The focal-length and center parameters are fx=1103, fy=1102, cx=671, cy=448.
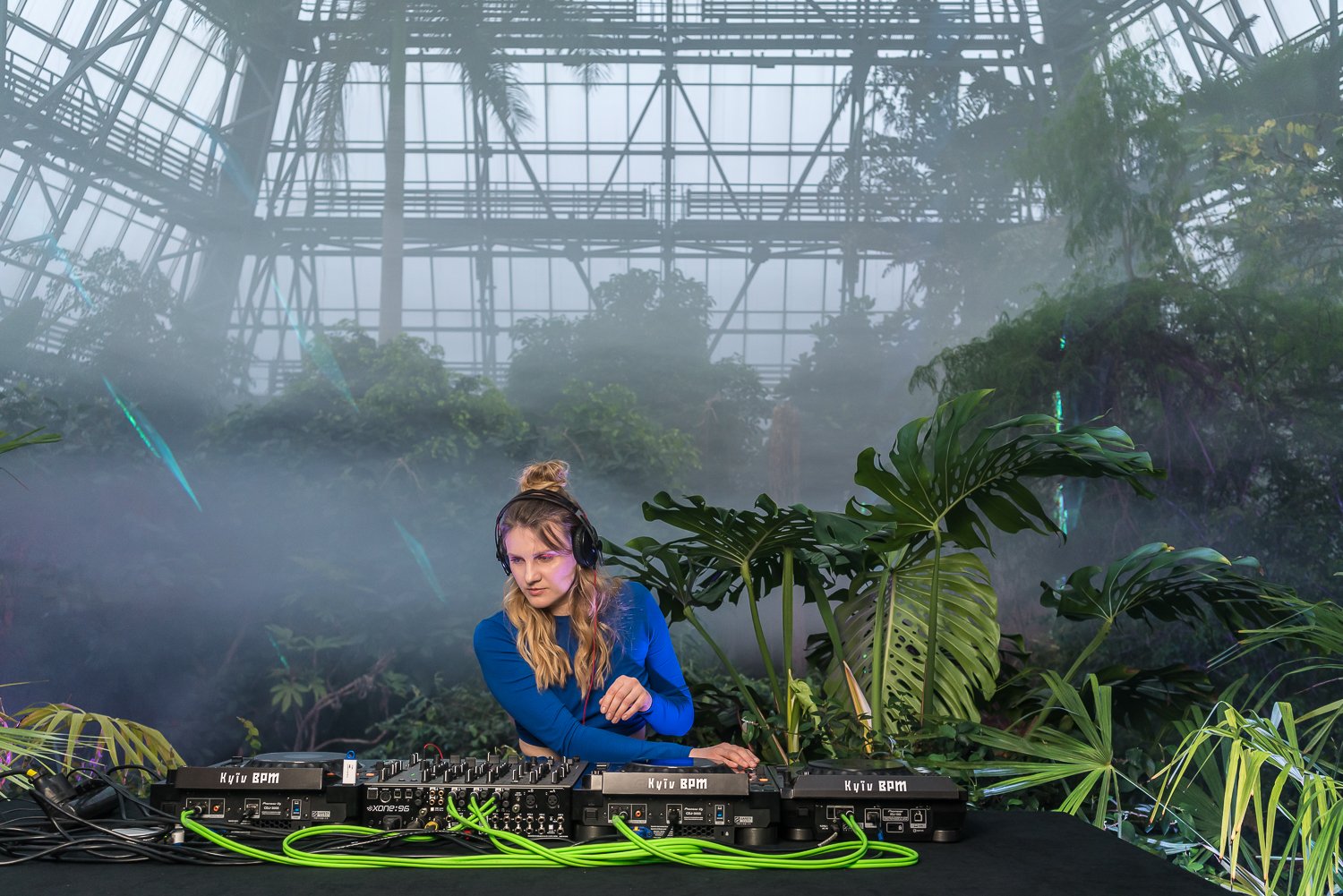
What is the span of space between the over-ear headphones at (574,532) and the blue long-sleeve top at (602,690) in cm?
15

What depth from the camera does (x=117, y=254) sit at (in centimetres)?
425

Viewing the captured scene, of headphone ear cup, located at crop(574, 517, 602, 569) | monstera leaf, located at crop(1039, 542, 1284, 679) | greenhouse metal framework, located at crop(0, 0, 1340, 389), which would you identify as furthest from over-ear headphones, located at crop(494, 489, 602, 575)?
greenhouse metal framework, located at crop(0, 0, 1340, 389)

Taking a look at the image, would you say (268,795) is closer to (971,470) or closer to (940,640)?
(971,470)

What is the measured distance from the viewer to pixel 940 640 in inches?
117

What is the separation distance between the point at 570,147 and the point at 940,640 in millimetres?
2699

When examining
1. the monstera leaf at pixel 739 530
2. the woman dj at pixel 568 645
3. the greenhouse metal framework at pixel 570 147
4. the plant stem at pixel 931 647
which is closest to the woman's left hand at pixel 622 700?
the woman dj at pixel 568 645

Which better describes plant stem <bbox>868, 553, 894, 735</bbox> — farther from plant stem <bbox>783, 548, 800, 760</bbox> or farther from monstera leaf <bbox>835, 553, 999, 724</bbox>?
plant stem <bbox>783, 548, 800, 760</bbox>

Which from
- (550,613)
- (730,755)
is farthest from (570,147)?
(730,755)

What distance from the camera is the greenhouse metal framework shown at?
14.7 feet

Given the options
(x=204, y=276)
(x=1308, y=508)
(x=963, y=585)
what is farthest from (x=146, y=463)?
→ (x=1308, y=508)

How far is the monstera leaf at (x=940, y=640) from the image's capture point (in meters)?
2.90

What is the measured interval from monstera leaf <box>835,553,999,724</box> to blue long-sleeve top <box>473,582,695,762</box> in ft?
2.66

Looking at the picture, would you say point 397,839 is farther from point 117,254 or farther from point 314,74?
point 314,74

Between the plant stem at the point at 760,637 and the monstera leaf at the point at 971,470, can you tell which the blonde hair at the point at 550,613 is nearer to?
the monstera leaf at the point at 971,470
